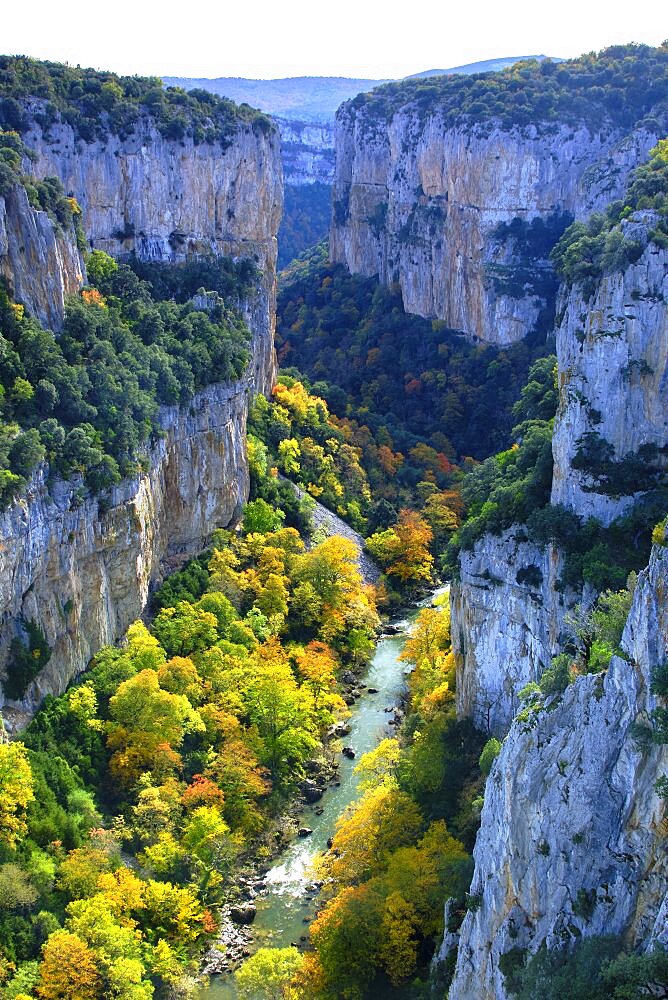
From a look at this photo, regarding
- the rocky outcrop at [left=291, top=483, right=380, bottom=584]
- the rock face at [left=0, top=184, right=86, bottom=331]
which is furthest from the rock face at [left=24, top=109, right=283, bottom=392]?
the rocky outcrop at [left=291, top=483, right=380, bottom=584]

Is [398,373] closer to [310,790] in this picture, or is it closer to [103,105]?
[103,105]

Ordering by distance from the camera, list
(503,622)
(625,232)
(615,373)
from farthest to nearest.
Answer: (503,622) < (625,232) < (615,373)

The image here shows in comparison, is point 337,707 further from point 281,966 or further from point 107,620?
point 281,966

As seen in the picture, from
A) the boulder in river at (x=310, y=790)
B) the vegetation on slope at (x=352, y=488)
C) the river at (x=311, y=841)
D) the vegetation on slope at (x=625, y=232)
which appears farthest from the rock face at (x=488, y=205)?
the boulder in river at (x=310, y=790)

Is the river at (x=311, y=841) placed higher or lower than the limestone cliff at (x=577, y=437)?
lower

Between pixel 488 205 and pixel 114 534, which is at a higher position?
pixel 488 205

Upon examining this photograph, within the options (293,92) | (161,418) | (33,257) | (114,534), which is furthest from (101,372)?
(293,92)

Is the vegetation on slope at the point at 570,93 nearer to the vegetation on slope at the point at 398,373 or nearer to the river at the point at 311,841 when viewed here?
the vegetation on slope at the point at 398,373
